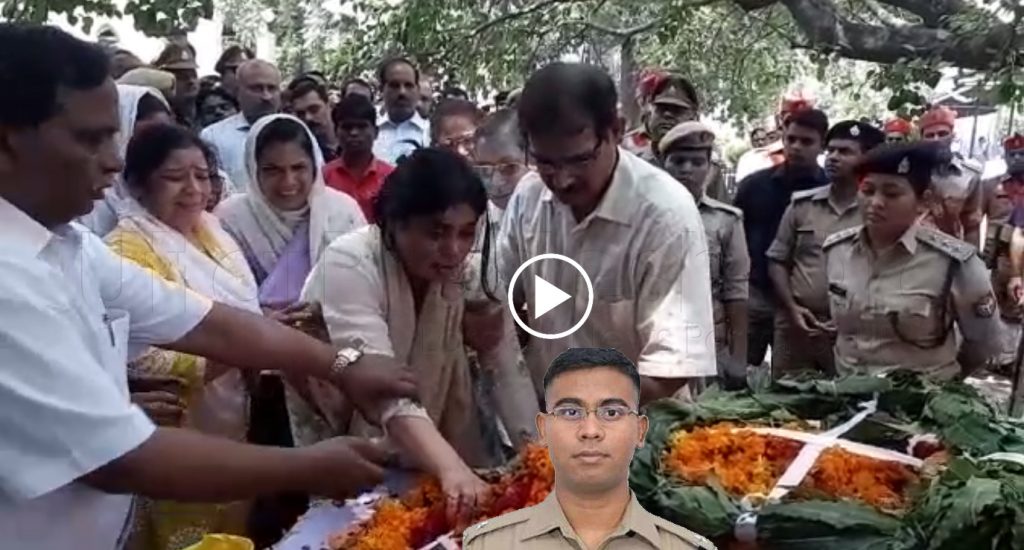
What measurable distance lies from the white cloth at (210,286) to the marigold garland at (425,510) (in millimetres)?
685

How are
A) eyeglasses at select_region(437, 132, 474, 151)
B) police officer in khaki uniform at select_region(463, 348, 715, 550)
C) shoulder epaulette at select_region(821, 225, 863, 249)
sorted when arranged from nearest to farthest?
police officer in khaki uniform at select_region(463, 348, 715, 550), shoulder epaulette at select_region(821, 225, 863, 249), eyeglasses at select_region(437, 132, 474, 151)

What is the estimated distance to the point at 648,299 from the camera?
7.47ft

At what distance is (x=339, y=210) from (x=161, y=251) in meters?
0.82

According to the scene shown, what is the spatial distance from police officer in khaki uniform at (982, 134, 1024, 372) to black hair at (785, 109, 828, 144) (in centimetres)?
113

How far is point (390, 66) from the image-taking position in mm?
5492

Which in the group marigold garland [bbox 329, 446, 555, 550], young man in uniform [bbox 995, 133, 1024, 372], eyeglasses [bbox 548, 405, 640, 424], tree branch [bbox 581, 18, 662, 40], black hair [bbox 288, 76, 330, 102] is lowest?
young man in uniform [bbox 995, 133, 1024, 372]

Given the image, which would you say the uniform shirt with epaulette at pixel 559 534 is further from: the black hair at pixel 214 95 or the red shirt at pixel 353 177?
the black hair at pixel 214 95

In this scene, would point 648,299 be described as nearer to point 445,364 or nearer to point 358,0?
point 445,364

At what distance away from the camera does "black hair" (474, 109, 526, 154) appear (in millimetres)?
3707

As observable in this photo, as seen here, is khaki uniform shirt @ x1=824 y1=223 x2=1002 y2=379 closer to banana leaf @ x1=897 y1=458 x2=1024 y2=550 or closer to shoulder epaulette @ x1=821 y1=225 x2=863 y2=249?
shoulder epaulette @ x1=821 y1=225 x2=863 y2=249

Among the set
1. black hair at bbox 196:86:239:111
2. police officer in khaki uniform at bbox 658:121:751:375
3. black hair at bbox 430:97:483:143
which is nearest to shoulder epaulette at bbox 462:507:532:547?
police officer in khaki uniform at bbox 658:121:751:375

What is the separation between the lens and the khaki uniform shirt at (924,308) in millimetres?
3045

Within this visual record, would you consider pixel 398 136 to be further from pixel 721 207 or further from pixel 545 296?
pixel 545 296

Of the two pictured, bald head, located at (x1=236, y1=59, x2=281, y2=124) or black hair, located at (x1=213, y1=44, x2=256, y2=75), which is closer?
bald head, located at (x1=236, y1=59, x2=281, y2=124)
